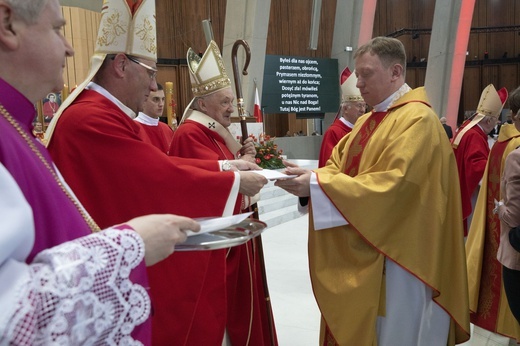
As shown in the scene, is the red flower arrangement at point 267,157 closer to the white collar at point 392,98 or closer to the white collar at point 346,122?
the white collar at point 392,98

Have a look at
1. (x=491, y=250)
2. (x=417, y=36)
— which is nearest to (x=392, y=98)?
(x=491, y=250)

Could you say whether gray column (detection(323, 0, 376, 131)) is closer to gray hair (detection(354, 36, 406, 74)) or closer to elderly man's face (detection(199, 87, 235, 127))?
elderly man's face (detection(199, 87, 235, 127))

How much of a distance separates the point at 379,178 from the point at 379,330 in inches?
28.0

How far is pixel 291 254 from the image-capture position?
5809 millimetres

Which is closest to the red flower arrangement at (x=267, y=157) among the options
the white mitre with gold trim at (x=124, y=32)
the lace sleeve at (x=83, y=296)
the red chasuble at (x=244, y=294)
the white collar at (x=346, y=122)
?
the red chasuble at (x=244, y=294)

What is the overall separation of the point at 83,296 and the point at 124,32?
1.49 m

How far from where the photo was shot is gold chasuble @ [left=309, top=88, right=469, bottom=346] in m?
2.27

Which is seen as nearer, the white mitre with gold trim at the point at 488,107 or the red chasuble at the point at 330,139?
the red chasuble at the point at 330,139

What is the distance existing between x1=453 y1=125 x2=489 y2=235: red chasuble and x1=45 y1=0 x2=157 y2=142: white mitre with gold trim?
3.97m

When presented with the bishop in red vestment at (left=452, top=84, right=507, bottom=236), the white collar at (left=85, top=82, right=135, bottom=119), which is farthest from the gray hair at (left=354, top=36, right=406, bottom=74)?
the bishop in red vestment at (left=452, top=84, right=507, bottom=236)

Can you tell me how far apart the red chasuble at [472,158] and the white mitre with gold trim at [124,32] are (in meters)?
3.97

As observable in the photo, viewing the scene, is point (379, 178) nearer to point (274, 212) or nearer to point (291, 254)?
point (291, 254)

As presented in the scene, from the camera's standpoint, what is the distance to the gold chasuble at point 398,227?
7.43 feet

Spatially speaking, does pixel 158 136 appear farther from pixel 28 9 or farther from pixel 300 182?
pixel 28 9
